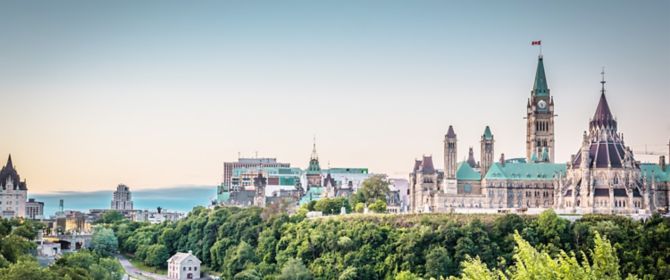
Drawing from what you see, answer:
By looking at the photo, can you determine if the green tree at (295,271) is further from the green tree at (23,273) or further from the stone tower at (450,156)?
the green tree at (23,273)

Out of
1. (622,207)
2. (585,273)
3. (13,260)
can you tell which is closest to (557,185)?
(622,207)

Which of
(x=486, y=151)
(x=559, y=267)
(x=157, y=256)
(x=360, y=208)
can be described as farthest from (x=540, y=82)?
(x=559, y=267)

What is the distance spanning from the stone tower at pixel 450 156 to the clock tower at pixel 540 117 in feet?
65.0

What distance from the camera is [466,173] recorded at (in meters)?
132

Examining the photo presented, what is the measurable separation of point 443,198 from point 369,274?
28421 mm

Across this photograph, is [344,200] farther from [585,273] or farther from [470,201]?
[585,273]

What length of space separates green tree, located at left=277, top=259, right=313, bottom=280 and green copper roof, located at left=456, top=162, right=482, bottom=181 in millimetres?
31688

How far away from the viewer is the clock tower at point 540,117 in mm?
147250

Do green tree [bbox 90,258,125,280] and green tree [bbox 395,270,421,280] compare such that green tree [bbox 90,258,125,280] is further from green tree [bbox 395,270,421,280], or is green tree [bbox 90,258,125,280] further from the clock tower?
the clock tower

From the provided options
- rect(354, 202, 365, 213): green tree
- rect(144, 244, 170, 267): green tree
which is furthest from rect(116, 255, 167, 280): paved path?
rect(354, 202, 365, 213): green tree

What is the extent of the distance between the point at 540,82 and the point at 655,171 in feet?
96.3

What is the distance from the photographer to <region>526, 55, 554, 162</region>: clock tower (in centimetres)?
14725

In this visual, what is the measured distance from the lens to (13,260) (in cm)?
8956

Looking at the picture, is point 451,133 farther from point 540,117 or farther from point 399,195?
point 399,195
